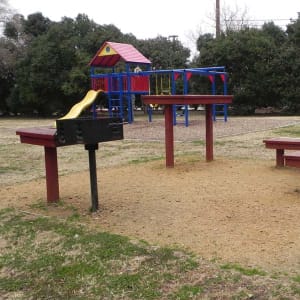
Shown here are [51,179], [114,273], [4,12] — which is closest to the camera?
[114,273]

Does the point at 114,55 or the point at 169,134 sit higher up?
the point at 114,55

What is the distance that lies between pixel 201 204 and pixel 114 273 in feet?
5.53

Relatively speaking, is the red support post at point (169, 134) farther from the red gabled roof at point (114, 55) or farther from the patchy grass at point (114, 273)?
the red gabled roof at point (114, 55)

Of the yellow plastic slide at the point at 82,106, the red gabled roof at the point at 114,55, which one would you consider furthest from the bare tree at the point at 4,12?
the yellow plastic slide at the point at 82,106

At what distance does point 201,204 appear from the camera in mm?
4469

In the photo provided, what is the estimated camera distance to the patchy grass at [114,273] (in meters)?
2.65

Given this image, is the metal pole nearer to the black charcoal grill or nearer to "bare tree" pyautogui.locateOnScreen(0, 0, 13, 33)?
the black charcoal grill

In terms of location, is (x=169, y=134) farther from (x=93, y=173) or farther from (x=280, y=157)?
(x=93, y=173)

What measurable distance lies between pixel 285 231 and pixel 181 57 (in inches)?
1158

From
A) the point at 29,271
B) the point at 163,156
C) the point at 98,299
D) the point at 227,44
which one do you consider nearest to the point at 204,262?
the point at 98,299

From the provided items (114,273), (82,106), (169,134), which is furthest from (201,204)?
(82,106)

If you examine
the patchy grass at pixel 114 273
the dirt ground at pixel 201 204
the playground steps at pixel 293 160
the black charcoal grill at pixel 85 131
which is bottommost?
the patchy grass at pixel 114 273

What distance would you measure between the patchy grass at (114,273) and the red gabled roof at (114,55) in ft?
46.3

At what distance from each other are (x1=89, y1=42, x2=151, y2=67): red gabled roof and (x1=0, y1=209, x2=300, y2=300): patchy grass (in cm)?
1411
